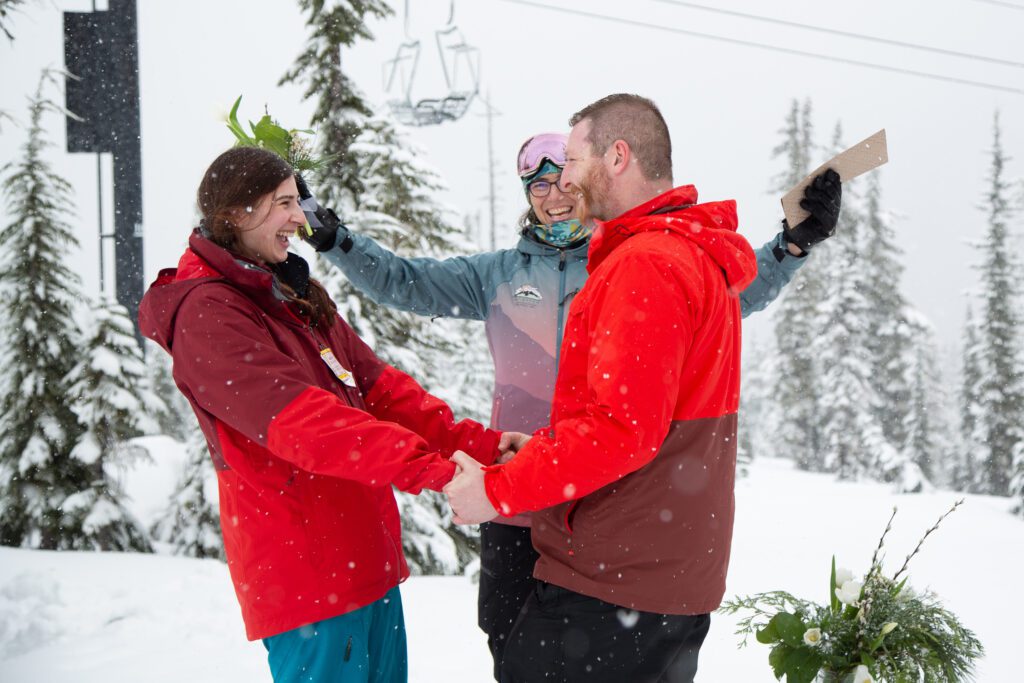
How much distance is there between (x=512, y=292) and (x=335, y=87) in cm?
714

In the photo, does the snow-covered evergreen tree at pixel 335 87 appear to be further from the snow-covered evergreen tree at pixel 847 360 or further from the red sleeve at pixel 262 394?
the snow-covered evergreen tree at pixel 847 360

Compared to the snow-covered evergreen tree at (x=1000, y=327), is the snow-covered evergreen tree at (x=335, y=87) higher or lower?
higher

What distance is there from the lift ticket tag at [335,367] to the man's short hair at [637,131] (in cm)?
111

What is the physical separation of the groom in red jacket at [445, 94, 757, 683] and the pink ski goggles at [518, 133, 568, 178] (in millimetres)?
974

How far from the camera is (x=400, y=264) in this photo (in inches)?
146

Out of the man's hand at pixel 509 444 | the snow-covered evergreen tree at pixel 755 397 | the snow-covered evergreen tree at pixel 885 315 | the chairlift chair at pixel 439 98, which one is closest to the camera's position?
the man's hand at pixel 509 444

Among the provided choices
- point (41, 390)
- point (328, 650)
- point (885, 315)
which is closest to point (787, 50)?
point (885, 315)

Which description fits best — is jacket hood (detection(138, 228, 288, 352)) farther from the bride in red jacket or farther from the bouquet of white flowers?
the bouquet of white flowers

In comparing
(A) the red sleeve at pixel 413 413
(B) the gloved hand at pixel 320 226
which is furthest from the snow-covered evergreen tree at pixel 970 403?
(A) the red sleeve at pixel 413 413

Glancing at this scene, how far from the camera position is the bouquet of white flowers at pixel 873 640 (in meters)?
2.84

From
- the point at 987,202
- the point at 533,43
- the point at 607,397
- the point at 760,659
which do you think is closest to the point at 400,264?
the point at 607,397

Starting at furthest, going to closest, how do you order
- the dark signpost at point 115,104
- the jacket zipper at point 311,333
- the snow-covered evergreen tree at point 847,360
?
the snow-covered evergreen tree at point 847,360
the dark signpost at point 115,104
the jacket zipper at point 311,333

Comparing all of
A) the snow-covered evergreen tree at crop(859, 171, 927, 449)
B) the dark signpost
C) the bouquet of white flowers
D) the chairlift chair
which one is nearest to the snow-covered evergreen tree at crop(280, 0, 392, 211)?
the chairlift chair

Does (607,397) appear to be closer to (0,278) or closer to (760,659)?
(760,659)
